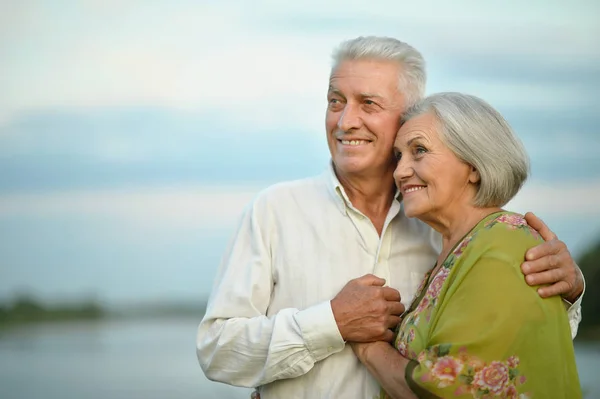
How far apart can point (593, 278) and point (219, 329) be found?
21.2 feet

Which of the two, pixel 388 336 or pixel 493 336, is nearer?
pixel 493 336

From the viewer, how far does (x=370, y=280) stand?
92.7 inches

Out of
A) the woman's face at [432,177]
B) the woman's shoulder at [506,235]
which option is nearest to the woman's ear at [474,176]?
the woman's face at [432,177]

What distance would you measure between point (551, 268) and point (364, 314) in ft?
1.77

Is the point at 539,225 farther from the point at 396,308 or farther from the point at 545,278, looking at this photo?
the point at 396,308

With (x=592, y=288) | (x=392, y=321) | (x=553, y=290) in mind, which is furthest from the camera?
(x=592, y=288)

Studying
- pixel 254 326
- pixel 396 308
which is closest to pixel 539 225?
pixel 396 308

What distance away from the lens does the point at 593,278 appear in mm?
8047

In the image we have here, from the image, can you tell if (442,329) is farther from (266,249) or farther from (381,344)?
(266,249)

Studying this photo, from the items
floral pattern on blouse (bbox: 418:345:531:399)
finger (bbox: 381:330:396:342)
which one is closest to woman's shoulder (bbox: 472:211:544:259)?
floral pattern on blouse (bbox: 418:345:531:399)

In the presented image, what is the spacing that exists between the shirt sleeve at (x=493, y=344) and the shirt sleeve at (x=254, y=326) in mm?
363

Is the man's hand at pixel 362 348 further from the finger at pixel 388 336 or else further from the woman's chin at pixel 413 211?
the woman's chin at pixel 413 211

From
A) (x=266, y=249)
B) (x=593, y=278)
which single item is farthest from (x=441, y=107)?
(x=593, y=278)

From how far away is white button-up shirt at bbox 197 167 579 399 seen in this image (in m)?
2.34
